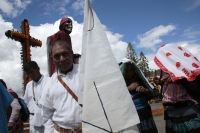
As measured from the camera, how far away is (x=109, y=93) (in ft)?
4.14

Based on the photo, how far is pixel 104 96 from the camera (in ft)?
4.13

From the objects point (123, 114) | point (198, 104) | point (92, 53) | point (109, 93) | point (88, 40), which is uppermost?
point (88, 40)

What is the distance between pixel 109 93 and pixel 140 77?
66.2 inches

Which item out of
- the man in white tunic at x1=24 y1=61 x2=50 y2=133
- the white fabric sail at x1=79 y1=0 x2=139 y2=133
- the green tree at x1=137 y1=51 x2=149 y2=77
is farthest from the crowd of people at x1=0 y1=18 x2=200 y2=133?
the green tree at x1=137 y1=51 x2=149 y2=77

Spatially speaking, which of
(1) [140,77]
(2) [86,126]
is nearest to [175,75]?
(1) [140,77]

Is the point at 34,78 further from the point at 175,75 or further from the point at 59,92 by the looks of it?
the point at 175,75

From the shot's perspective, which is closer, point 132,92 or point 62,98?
point 62,98

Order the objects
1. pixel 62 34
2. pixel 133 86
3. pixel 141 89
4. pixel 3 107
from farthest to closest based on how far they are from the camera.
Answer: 1. pixel 62 34
2. pixel 133 86
3. pixel 141 89
4. pixel 3 107

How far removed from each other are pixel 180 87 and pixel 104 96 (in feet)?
5.04

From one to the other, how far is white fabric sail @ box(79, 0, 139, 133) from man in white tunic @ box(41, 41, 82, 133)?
0.44m

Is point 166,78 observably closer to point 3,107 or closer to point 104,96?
point 104,96

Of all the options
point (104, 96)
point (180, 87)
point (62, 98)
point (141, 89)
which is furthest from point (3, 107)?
point (180, 87)

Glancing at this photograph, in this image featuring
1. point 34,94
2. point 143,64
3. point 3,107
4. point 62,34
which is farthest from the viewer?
point 143,64

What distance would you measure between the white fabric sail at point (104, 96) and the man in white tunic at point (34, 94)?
8.29ft
